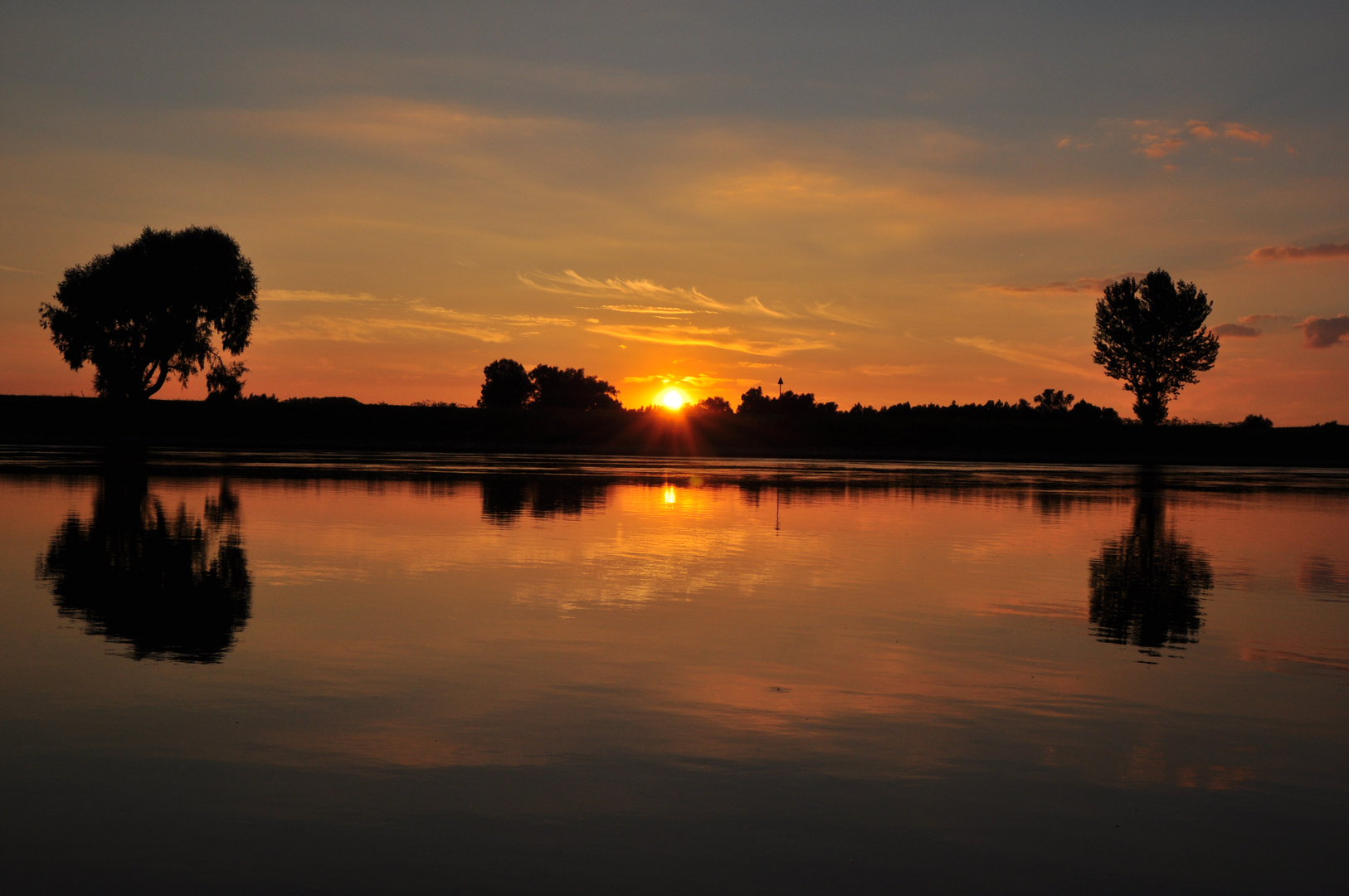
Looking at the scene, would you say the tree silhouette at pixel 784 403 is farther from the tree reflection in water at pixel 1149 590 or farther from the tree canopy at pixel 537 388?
the tree reflection in water at pixel 1149 590

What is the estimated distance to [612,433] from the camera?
81062 mm

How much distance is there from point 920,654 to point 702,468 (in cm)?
3750

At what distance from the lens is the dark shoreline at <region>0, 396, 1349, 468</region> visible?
236 feet

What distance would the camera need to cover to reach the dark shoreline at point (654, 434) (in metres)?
71.9

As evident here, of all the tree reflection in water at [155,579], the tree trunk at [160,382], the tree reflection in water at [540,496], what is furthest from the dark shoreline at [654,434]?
the tree reflection in water at [155,579]

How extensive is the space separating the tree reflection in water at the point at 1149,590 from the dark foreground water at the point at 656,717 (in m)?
0.10

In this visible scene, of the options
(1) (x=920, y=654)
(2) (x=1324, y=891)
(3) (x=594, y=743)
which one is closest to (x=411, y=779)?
(3) (x=594, y=743)

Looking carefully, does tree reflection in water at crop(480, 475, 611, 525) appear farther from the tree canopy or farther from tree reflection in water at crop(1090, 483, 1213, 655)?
the tree canopy

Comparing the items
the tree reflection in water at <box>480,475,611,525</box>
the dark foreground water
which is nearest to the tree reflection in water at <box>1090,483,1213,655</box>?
the dark foreground water

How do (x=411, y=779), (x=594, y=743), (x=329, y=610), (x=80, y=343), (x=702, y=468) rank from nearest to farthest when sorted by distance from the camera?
(x=411, y=779) < (x=594, y=743) < (x=329, y=610) < (x=702, y=468) < (x=80, y=343)

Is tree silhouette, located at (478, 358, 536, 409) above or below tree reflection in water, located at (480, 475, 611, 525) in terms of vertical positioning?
above

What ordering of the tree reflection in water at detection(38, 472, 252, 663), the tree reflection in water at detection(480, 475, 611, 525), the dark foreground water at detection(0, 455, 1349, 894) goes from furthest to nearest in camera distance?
the tree reflection in water at detection(480, 475, 611, 525), the tree reflection in water at detection(38, 472, 252, 663), the dark foreground water at detection(0, 455, 1349, 894)

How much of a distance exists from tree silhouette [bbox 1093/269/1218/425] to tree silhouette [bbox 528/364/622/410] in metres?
86.2

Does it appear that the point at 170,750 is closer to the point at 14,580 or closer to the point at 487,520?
the point at 14,580
